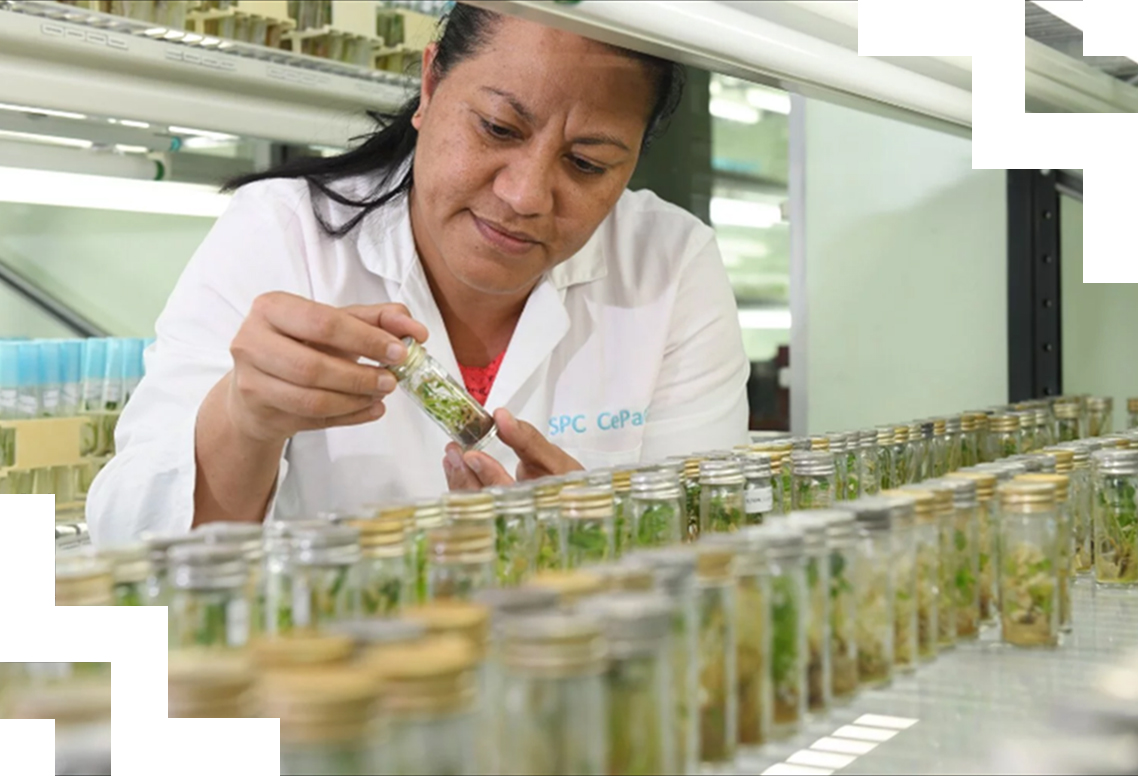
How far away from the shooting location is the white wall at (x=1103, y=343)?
2.85m

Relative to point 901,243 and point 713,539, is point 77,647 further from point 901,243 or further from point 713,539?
point 901,243

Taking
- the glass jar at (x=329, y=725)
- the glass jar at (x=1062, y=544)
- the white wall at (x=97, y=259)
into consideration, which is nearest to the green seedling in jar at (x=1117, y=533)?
the glass jar at (x=1062, y=544)

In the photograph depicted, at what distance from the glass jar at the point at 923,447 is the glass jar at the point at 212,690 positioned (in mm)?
1220

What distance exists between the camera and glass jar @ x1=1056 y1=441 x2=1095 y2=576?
150 centimetres

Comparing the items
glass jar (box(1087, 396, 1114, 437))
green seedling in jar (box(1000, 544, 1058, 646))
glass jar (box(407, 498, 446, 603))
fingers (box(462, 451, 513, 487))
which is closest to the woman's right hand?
fingers (box(462, 451, 513, 487))

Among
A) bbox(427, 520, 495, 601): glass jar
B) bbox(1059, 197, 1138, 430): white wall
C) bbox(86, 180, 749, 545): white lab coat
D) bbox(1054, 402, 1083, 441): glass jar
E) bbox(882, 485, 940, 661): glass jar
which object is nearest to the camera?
bbox(427, 520, 495, 601): glass jar

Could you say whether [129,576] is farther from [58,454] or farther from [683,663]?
[58,454]

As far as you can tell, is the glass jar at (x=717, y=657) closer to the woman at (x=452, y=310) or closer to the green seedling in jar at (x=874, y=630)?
the green seedling in jar at (x=874, y=630)

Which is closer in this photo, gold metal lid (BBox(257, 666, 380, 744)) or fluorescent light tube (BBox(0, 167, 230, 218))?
gold metal lid (BBox(257, 666, 380, 744))

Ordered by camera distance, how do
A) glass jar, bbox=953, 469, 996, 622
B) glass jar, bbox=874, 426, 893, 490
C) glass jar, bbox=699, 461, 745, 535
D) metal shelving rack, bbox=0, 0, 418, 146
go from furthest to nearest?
metal shelving rack, bbox=0, 0, 418, 146, glass jar, bbox=874, 426, 893, 490, glass jar, bbox=699, 461, 745, 535, glass jar, bbox=953, 469, 996, 622

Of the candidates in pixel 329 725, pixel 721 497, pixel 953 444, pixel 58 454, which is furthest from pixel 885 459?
pixel 58 454

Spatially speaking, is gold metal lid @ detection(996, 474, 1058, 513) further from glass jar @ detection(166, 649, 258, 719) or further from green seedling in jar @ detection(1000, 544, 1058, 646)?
glass jar @ detection(166, 649, 258, 719)

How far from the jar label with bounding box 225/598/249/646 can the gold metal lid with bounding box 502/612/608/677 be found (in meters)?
0.25

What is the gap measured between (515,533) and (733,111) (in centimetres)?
253
